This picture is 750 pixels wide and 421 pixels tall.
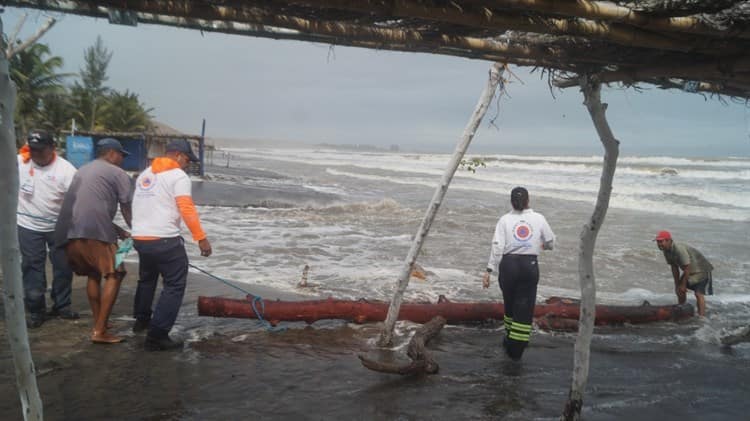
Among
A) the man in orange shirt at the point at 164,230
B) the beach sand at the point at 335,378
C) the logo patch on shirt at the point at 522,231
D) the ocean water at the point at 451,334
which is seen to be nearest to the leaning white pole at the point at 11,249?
the beach sand at the point at 335,378

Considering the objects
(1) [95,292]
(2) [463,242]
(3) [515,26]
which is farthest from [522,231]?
(2) [463,242]

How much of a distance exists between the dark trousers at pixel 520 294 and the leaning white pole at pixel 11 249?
4.33 meters

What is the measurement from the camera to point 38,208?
563 cm

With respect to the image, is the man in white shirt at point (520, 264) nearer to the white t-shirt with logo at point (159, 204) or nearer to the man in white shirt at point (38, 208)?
the white t-shirt with logo at point (159, 204)

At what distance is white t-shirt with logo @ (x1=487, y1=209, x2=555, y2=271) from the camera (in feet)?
18.7

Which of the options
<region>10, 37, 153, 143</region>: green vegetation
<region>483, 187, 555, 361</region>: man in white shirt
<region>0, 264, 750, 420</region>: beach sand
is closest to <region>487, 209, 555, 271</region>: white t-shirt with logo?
<region>483, 187, 555, 361</region>: man in white shirt

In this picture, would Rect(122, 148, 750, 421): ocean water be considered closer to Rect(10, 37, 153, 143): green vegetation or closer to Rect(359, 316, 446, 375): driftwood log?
Rect(359, 316, 446, 375): driftwood log

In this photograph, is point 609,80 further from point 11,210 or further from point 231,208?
point 231,208

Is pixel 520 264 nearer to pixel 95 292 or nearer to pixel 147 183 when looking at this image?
pixel 147 183

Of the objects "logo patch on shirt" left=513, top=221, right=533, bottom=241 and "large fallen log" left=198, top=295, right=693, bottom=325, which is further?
"large fallen log" left=198, top=295, right=693, bottom=325

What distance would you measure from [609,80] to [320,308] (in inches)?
152

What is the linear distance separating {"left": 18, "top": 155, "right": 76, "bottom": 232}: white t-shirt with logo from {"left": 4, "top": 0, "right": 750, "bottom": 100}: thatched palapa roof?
3261mm

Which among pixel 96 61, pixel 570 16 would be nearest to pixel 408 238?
pixel 570 16

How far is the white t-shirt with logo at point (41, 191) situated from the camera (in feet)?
18.3
